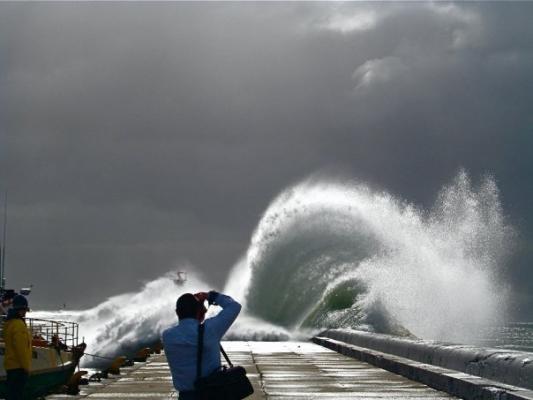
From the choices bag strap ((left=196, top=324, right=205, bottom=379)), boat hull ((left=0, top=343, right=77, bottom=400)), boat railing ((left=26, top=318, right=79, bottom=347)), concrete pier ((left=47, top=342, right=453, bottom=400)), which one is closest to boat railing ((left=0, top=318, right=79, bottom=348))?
boat railing ((left=26, top=318, right=79, bottom=347))

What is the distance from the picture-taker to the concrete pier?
16484 millimetres

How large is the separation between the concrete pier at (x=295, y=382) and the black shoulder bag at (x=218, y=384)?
7.86 m

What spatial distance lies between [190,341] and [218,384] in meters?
0.41

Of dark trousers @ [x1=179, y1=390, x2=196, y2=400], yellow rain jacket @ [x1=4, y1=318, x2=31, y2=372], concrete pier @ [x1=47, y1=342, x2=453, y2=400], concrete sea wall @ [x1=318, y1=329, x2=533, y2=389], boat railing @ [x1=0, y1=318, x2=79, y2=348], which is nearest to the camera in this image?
dark trousers @ [x1=179, y1=390, x2=196, y2=400]

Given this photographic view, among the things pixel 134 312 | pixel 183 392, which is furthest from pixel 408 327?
pixel 183 392

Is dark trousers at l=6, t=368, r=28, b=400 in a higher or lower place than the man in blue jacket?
lower

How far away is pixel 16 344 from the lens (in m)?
12.8

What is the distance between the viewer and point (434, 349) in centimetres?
1872

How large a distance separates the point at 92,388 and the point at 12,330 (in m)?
7.01

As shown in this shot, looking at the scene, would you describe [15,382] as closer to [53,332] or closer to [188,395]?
[188,395]

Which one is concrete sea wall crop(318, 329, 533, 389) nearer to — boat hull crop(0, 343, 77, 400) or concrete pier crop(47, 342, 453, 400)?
concrete pier crop(47, 342, 453, 400)

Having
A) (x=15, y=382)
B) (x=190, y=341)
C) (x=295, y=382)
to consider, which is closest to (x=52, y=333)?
(x=295, y=382)

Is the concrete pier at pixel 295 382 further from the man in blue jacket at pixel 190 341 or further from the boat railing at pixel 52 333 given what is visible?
the man in blue jacket at pixel 190 341

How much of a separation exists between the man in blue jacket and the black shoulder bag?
45 mm
